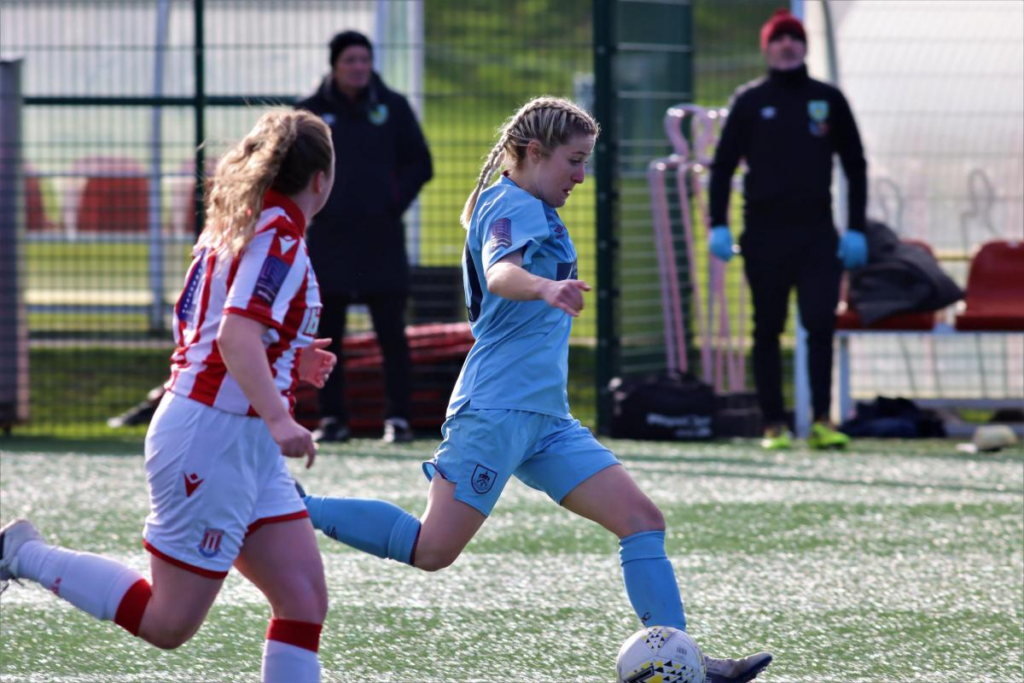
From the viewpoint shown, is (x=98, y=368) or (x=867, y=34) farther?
(x=98, y=368)

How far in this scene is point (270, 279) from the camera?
3707 millimetres

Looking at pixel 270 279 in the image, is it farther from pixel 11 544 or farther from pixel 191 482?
pixel 11 544

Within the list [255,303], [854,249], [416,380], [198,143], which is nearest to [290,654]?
[255,303]

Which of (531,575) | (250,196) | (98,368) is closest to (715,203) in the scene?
(531,575)

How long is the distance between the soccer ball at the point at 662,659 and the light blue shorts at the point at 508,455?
0.45 m

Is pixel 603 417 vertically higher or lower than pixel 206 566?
lower

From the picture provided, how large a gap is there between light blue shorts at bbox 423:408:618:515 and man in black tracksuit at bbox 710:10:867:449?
545 cm

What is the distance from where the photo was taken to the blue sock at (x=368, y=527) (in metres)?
4.48

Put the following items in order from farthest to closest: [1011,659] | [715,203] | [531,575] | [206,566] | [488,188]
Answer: [715,203] → [531,575] → [1011,659] → [488,188] → [206,566]

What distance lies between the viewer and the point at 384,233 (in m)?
9.99

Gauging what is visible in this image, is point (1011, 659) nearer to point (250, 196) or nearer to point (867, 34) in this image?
point (250, 196)

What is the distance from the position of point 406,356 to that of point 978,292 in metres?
3.80

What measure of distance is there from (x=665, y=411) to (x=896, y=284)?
1685mm

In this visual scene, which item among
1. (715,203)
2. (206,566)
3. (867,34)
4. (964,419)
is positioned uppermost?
(867,34)
